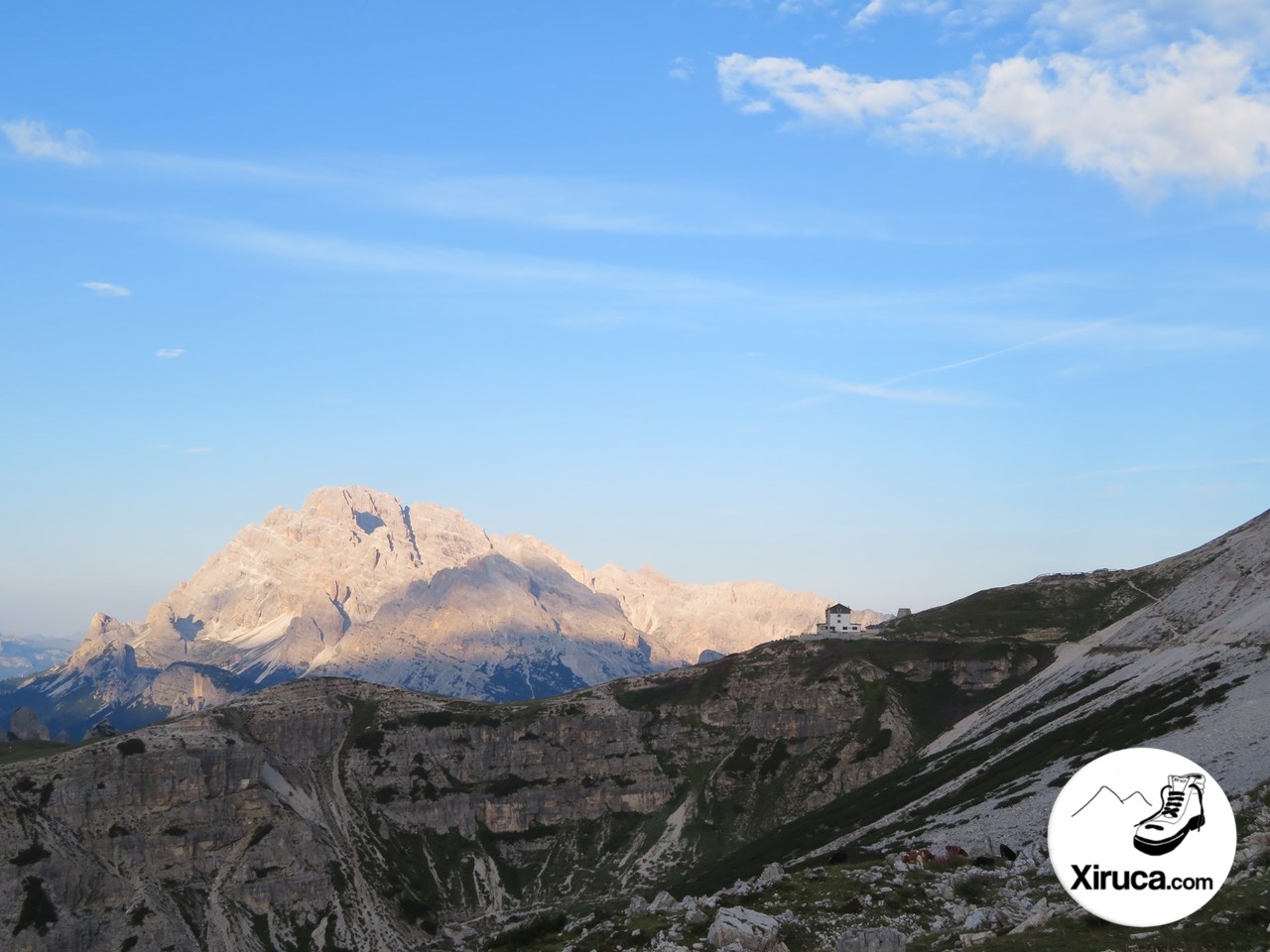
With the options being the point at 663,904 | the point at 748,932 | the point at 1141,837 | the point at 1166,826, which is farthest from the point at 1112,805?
the point at 663,904

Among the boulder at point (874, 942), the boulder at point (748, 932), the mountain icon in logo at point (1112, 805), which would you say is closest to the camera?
the mountain icon in logo at point (1112, 805)

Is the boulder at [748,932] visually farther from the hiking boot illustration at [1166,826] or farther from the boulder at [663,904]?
the hiking boot illustration at [1166,826]

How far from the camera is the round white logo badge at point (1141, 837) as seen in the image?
3525cm

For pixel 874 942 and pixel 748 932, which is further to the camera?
pixel 748 932

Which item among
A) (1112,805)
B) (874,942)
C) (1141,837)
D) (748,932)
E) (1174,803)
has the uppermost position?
(1112,805)

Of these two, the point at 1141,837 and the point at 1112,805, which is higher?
the point at 1112,805

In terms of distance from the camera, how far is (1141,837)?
35.3m

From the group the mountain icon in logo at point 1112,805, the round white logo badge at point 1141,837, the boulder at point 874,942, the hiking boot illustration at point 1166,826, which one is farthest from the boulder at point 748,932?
the hiking boot illustration at point 1166,826

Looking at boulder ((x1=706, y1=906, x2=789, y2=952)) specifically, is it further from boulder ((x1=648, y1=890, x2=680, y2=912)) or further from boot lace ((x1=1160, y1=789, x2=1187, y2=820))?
boot lace ((x1=1160, y1=789, x2=1187, y2=820))

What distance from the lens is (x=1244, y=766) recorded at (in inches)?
3706

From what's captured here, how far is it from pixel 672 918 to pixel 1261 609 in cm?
15655

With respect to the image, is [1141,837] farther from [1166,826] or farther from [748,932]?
[748,932]

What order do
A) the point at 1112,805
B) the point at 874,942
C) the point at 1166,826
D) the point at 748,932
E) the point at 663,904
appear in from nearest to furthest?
the point at 1166,826 < the point at 1112,805 < the point at 874,942 < the point at 748,932 < the point at 663,904

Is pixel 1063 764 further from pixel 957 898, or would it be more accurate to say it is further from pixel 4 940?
pixel 4 940
